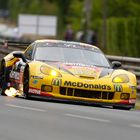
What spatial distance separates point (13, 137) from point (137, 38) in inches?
1097

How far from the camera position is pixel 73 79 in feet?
42.5

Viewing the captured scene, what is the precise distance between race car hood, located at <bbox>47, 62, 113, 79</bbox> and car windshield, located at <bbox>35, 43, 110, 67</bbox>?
0.46 meters

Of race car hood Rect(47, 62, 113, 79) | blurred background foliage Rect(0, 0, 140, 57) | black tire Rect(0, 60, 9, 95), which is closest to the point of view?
race car hood Rect(47, 62, 113, 79)

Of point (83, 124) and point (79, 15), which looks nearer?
point (83, 124)

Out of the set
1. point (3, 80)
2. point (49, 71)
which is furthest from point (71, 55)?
point (3, 80)

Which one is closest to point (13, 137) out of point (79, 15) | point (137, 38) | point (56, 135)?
point (56, 135)

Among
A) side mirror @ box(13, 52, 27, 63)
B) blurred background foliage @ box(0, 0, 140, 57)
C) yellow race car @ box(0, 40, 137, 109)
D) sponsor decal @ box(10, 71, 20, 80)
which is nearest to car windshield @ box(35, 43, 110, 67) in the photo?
yellow race car @ box(0, 40, 137, 109)

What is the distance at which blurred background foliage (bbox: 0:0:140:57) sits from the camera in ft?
118

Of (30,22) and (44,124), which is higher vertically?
(30,22)

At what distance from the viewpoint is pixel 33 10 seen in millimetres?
87688

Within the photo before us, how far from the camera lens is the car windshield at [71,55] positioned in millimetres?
14148

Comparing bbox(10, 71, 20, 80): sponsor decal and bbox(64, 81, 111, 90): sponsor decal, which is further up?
bbox(10, 71, 20, 80): sponsor decal

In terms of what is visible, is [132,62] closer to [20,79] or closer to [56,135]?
[20,79]

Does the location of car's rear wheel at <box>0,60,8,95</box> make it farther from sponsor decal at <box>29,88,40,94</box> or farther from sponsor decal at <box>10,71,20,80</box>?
sponsor decal at <box>29,88,40,94</box>
